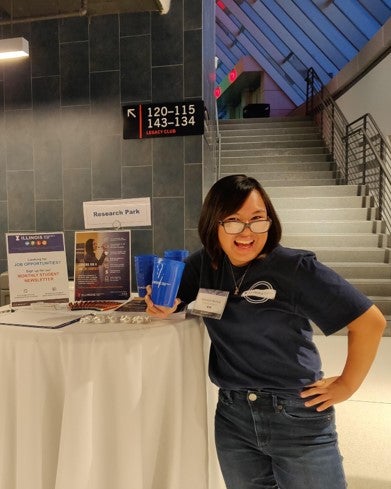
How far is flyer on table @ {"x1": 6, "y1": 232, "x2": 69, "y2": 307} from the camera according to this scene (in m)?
1.69

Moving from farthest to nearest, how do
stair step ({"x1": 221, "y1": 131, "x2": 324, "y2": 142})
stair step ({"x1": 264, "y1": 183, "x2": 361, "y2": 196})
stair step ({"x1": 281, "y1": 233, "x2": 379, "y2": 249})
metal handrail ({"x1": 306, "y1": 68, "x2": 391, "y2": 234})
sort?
stair step ({"x1": 221, "y1": 131, "x2": 324, "y2": 142}), stair step ({"x1": 264, "y1": 183, "x2": 361, "y2": 196}), metal handrail ({"x1": 306, "y1": 68, "x2": 391, "y2": 234}), stair step ({"x1": 281, "y1": 233, "x2": 379, "y2": 249})

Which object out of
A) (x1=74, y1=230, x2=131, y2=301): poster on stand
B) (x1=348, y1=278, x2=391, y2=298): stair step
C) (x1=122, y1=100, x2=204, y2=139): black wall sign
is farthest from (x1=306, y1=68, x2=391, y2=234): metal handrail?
(x1=74, y1=230, x2=131, y2=301): poster on stand

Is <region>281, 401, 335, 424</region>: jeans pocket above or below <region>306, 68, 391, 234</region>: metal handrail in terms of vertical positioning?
below

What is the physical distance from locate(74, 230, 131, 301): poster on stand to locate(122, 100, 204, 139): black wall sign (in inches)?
110

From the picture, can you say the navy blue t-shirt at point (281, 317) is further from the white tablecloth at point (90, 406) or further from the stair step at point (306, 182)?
the stair step at point (306, 182)

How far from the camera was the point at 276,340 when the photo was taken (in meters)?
1.11

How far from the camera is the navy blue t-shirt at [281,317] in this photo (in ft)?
3.44

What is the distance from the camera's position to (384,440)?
2.50m

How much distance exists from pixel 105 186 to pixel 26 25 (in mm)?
1957

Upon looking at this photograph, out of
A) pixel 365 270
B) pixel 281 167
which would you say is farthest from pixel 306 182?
pixel 365 270

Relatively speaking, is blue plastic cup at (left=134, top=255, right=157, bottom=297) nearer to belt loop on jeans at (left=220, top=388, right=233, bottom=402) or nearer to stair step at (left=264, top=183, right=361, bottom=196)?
belt loop on jeans at (left=220, top=388, right=233, bottom=402)

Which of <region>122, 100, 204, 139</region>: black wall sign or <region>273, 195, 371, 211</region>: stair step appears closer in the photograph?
<region>122, 100, 204, 139</region>: black wall sign

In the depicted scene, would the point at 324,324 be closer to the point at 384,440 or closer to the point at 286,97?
the point at 384,440

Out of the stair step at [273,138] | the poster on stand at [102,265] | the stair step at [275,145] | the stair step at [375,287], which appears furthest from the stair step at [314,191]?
the poster on stand at [102,265]
